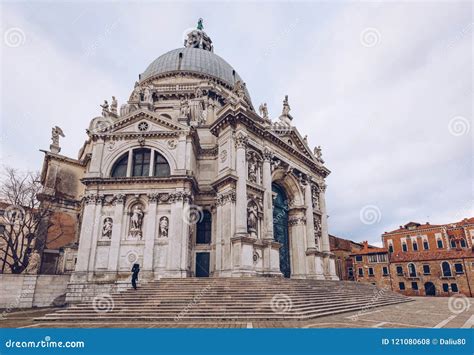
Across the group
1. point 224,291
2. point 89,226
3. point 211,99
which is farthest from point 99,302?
point 211,99

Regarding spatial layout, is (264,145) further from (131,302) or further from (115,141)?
(131,302)

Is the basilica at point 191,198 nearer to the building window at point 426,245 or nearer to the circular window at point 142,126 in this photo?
the circular window at point 142,126

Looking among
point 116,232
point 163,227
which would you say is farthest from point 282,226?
point 116,232

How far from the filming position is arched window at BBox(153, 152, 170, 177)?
22312 mm

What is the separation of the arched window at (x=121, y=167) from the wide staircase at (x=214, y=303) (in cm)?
1012

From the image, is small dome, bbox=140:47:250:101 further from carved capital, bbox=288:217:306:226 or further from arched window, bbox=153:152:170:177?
carved capital, bbox=288:217:306:226

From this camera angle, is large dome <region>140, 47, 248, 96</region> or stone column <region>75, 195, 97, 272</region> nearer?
stone column <region>75, 195, 97, 272</region>

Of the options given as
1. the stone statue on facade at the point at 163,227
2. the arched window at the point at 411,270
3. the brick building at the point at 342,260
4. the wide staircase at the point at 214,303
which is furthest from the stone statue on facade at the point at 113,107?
the arched window at the point at 411,270

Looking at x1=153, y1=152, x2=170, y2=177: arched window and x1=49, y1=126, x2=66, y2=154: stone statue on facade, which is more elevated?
x1=49, y1=126, x2=66, y2=154: stone statue on facade

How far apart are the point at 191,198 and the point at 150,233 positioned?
150 inches

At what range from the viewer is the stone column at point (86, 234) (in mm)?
19319

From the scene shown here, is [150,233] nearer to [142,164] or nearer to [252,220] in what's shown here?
[142,164]

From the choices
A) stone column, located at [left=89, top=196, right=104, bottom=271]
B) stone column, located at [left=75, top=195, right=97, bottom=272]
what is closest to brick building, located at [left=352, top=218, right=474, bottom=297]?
stone column, located at [left=89, top=196, right=104, bottom=271]

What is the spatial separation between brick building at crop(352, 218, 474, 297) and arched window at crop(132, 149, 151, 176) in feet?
118
